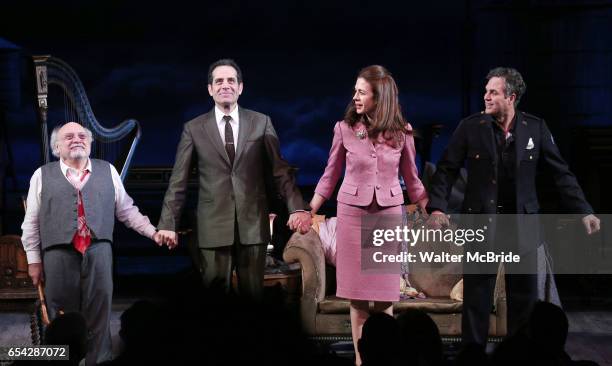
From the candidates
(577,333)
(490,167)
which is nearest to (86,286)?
(490,167)

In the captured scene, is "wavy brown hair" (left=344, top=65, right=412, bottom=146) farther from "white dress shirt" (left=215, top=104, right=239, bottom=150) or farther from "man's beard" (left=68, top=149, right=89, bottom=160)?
"man's beard" (left=68, top=149, right=89, bottom=160)

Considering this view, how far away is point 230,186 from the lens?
400 cm

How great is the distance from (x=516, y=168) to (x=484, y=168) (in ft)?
0.46

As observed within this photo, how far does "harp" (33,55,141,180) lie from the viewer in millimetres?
4461

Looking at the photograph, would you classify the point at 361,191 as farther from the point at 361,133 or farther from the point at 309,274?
the point at 309,274

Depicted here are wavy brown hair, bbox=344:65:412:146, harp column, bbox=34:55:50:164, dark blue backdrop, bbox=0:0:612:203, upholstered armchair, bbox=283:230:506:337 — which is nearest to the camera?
wavy brown hair, bbox=344:65:412:146

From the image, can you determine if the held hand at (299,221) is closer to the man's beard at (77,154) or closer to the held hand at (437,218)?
the held hand at (437,218)

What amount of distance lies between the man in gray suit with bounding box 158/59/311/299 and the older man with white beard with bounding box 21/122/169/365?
232 mm

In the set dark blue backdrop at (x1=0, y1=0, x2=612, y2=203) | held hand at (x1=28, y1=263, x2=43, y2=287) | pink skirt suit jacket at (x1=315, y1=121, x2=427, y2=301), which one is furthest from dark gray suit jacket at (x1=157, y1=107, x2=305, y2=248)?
dark blue backdrop at (x1=0, y1=0, x2=612, y2=203)

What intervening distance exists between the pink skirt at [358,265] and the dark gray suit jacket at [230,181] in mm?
223

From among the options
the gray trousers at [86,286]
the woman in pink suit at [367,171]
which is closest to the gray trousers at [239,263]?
the woman in pink suit at [367,171]

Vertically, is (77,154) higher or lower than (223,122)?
lower

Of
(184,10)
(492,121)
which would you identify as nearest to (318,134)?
(184,10)

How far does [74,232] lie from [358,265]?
1231 mm
